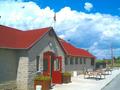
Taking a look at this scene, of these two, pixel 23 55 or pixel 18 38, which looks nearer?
pixel 23 55

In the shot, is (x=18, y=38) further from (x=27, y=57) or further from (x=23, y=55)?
(x=27, y=57)

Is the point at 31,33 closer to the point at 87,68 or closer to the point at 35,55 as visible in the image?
the point at 35,55

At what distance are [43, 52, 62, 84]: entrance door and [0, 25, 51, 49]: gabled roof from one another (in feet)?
6.28

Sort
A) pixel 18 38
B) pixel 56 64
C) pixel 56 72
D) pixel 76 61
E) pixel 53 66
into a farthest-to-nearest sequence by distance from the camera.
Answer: pixel 76 61, pixel 56 64, pixel 53 66, pixel 56 72, pixel 18 38

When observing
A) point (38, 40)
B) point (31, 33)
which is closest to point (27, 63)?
point (38, 40)

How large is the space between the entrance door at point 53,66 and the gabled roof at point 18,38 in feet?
6.28

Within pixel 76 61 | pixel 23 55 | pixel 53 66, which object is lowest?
pixel 53 66

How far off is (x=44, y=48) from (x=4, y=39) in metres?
3.92

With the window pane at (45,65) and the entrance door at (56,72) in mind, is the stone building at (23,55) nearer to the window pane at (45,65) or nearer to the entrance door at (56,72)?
the window pane at (45,65)

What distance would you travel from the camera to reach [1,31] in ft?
74.0

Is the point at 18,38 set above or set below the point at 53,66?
above

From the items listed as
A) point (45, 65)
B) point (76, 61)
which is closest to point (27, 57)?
point (45, 65)

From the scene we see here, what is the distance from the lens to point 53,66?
2597 centimetres

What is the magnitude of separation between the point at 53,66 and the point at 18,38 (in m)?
4.25
